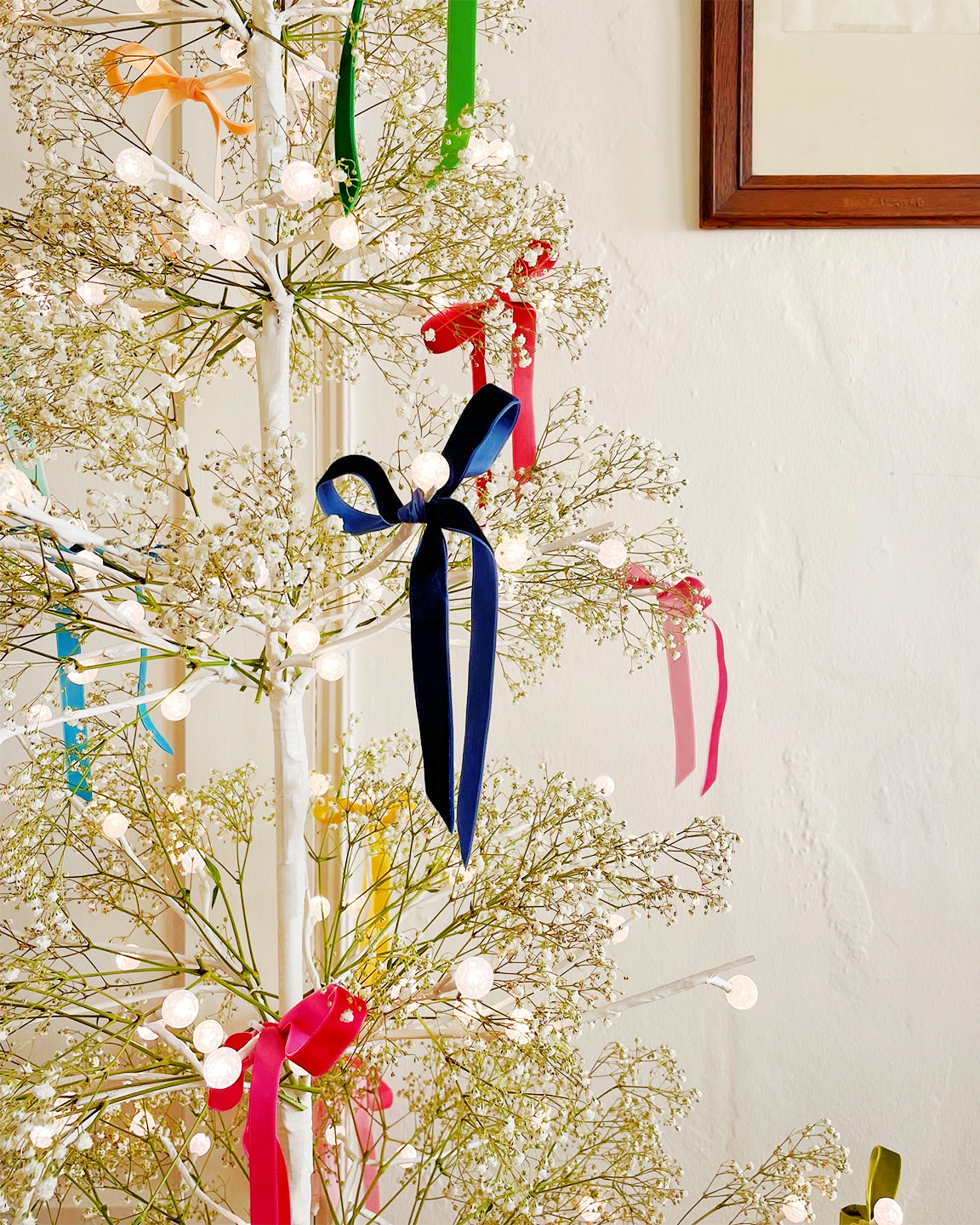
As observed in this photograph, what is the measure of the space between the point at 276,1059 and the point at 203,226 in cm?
57

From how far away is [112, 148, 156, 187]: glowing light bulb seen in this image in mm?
582

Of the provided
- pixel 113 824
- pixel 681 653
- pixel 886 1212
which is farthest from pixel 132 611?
pixel 886 1212

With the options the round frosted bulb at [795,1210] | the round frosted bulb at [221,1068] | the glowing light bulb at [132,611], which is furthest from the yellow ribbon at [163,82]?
the round frosted bulb at [795,1210]

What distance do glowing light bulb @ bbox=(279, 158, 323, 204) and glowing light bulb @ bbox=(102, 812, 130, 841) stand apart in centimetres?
51

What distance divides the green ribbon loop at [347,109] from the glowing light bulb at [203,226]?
94 millimetres

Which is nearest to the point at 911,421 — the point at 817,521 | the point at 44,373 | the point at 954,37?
the point at 817,521

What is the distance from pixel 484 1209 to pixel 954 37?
1.42 metres

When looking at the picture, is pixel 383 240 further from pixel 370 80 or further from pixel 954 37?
pixel 954 37

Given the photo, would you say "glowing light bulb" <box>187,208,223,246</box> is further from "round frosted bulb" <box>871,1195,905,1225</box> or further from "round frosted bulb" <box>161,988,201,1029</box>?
"round frosted bulb" <box>871,1195,905,1225</box>

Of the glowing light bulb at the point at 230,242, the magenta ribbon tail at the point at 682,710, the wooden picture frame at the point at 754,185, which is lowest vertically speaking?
the magenta ribbon tail at the point at 682,710

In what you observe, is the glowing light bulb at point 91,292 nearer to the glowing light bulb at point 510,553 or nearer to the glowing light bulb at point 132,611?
the glowing light bulb at point 132,611

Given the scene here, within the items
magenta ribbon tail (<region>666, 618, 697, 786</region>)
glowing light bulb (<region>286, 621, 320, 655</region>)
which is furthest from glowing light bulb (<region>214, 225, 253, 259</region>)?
magenta ribbon tail (<region>666, 618, 697, 786</region>)

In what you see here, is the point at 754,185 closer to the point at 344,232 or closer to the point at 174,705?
the point at 344,232

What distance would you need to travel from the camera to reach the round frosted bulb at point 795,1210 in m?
0.77
